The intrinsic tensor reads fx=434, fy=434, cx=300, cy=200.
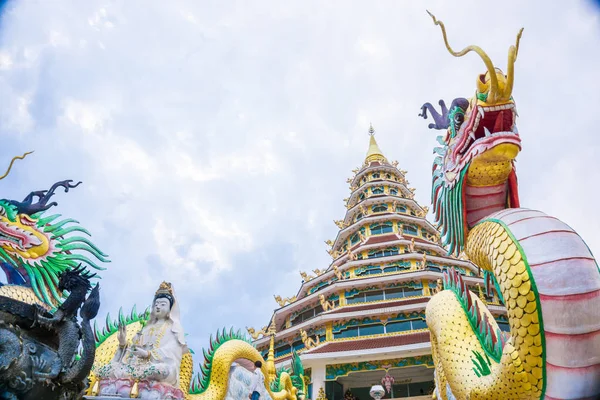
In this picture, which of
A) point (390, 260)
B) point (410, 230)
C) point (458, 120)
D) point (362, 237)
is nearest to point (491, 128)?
point (458, 120)

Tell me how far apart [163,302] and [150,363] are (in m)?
1.14

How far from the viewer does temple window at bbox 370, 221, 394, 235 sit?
22375 millimetres

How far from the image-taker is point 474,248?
4215 mm

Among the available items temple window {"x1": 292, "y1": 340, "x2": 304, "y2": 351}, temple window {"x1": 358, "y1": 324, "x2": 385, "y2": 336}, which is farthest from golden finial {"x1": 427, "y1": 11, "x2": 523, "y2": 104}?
temple window {"x1": 292, "y1": 340, "x2": 304, "y2": 351}

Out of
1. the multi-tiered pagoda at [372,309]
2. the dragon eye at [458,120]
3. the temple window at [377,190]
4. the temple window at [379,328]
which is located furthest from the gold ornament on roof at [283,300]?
the dragon eye at [458,120]

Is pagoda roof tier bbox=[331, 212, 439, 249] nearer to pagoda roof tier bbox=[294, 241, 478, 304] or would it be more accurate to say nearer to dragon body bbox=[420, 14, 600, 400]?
pagoda roof tier bbox=[294, 241, 478, 304]

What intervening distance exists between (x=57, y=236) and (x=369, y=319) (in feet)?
42.0

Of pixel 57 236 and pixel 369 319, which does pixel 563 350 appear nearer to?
pixel 57 236

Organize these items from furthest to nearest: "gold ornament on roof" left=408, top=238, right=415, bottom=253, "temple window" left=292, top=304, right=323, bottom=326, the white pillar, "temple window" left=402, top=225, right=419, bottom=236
Answer: "temple window" left=402, top=225, right=419, bottom=236 → "temple window" left=292, top=304, right=323, bottom=326 → "gold ornament on roof" left=408, top=238, right=415, bottom=253 → the white pillar

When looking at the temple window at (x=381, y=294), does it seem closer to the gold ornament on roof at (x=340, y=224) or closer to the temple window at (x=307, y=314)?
the temple window at (x=307, y=314)

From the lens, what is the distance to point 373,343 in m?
15.8

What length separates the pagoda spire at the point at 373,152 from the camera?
1091 inches

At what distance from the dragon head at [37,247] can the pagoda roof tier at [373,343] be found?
1041 cm

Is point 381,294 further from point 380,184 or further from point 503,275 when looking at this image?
point 503,275
